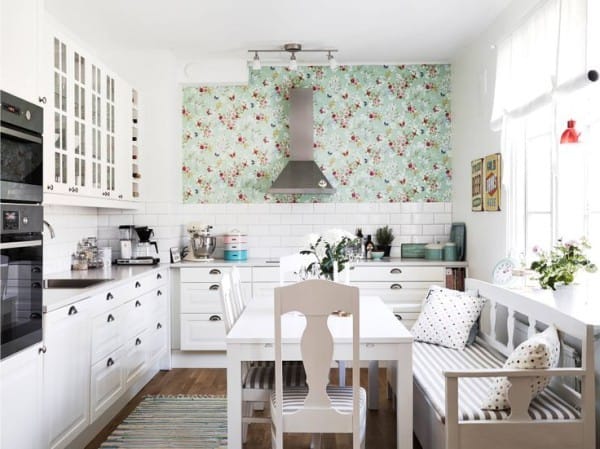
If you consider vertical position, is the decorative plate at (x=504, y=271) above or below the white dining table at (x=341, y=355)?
above

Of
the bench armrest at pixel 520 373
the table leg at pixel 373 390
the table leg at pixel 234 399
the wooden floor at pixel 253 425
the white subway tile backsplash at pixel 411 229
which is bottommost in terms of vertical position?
the wooden floor at pixel 253 425

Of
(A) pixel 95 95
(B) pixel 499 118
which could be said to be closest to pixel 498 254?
(B) pixel 499 118

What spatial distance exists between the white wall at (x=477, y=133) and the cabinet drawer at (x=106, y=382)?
2.84 meters

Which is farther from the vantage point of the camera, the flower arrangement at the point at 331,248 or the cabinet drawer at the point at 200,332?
the cabinet drawer at the point at 200,332

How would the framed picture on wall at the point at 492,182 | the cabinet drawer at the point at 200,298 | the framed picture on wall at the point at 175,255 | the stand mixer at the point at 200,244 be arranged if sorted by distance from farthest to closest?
1. the stand mixer at the point at 200,244
2. the framed picture on wall at the point at 175,255
3. the cabinet drawer at the point at 200,298
4. the framed picture on wall at the point at 492,182

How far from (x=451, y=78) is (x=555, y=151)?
2.58 metres

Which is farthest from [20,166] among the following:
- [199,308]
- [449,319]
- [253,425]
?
[199,308]

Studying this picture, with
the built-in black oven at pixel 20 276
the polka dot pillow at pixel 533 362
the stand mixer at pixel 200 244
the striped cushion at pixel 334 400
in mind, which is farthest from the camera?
the stand mixer at pixel 200 244

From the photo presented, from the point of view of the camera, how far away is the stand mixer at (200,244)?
5117mm

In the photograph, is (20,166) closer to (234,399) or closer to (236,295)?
(234,399)

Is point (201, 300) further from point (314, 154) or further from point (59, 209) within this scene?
point (314, 154)

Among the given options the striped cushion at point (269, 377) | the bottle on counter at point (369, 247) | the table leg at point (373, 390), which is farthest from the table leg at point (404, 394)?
the bottle on counter at point (369, 247)

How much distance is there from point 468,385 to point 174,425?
6.29 ft

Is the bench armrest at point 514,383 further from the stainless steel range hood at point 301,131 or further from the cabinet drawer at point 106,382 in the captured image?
the stainless steel range hood at point 301,131
